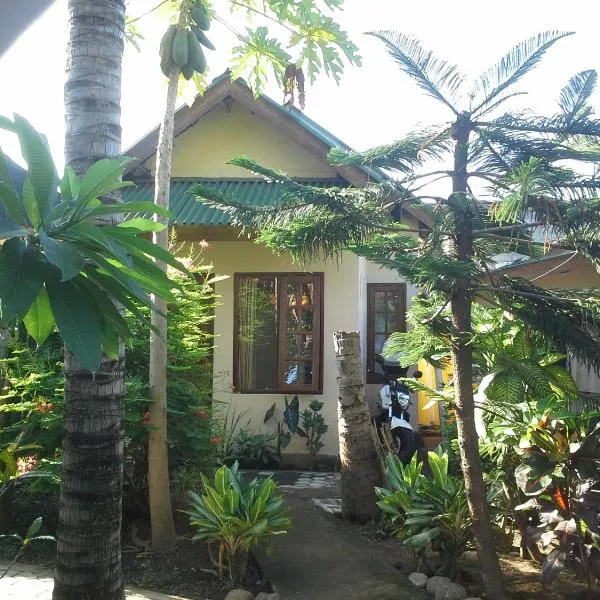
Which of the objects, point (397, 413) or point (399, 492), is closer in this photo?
point (399, 492)

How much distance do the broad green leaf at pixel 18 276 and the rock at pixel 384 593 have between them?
161 inches

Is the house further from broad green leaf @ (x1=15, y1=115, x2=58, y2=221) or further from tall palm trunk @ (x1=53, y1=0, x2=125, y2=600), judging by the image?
broad green leaf @ (x1=15, y1=115, x2=58, y2=221)

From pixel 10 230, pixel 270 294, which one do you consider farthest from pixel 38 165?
pixel 270 294

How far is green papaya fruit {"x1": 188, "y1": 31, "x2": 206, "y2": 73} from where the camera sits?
6.32 meters

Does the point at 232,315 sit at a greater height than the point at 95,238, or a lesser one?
greater

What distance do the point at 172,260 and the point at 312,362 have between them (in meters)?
7.77

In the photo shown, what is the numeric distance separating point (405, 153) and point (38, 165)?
3.14m

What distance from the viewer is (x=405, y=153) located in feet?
15.7

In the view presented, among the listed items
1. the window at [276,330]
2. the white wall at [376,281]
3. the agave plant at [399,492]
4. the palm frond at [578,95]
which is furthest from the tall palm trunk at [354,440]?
the white wall at [376,281]

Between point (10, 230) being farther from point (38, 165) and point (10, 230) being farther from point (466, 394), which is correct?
point (466, 394)

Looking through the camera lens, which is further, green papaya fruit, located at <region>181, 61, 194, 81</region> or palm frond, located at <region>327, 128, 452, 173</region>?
green papaya fruit, located at <region>181, 61, 194, 81</region>

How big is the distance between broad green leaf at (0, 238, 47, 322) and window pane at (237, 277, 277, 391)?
8.27 m

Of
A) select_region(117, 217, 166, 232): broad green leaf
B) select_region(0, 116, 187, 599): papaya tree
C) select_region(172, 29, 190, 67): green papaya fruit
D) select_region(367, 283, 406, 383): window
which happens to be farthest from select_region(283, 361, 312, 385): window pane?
select_region(117, 217, 166, 232): broad green leaf

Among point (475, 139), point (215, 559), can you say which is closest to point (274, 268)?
point (215, 559)
